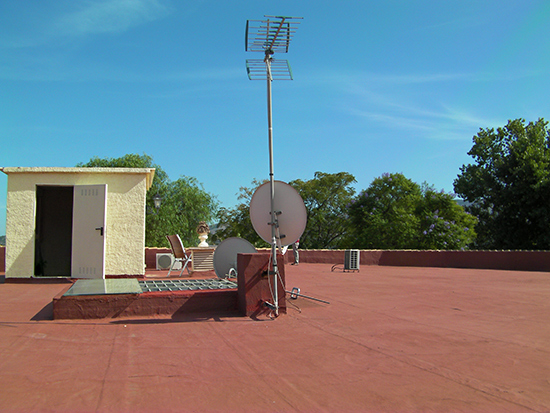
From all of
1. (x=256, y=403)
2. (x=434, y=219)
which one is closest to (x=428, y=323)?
(x=256, y=403)

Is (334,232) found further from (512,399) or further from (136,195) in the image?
(512,399)

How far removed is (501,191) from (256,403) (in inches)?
1365

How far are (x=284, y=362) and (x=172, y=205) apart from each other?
114 feet

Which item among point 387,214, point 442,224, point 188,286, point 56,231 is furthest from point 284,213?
point 387,214

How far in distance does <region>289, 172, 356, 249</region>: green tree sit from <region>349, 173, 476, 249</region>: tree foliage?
12.2 feet

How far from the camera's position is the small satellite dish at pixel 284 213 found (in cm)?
648

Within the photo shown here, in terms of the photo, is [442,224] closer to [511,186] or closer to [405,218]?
[405,218]

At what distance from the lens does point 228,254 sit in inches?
328

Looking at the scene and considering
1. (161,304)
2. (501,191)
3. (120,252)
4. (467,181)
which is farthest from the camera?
(467,181)

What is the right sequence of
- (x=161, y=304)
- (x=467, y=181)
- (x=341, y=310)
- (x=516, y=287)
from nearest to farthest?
(x=161, y=304)
(x=341, y=310)
(x=516, y=287)
(x=467, y=181)

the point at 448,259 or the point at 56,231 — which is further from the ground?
the point at 56,231

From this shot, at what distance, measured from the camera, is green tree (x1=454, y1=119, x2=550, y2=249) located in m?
31.1

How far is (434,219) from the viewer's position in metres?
29.2

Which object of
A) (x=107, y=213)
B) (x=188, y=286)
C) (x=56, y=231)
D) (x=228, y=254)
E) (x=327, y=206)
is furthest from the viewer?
(x=327, y=206)
